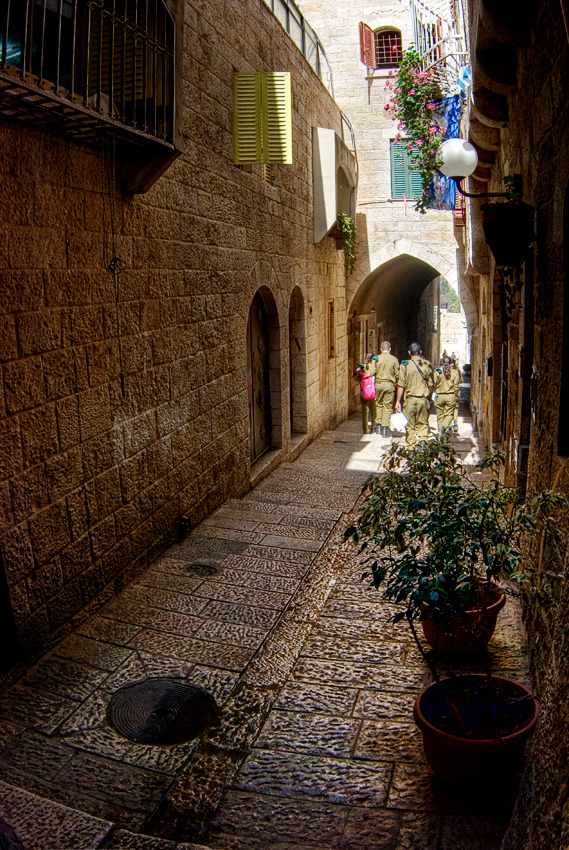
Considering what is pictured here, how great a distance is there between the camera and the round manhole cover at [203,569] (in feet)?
18.5

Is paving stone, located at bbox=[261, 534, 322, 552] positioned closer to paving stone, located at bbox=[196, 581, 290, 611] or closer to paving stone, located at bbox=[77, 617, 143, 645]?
paving stone, located at bbox=[196, 581, 290, 611]

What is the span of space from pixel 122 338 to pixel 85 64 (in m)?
1.76

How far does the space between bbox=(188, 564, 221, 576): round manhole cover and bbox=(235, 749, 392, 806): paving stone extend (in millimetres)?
2201

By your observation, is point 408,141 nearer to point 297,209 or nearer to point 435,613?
point 297,209

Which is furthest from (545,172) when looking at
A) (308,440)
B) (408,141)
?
(408,141)

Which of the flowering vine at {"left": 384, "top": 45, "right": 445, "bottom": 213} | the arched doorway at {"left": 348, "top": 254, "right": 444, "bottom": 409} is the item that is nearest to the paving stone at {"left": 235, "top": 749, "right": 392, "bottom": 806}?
the flowering vine at {"left": 384, "top": 45, "right": 445, "bottom": 213}

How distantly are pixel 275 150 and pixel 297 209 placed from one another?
2927 mm

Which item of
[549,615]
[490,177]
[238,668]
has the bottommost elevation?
[238,668]

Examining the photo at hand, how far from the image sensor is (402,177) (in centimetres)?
1591

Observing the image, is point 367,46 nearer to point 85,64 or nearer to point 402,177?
point 402,177

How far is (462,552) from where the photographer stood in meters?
3.23

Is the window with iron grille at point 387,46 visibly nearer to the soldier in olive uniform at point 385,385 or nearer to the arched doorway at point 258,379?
the soldier in olive uniform at point 385,385

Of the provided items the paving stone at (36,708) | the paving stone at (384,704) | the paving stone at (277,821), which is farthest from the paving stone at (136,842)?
the paving stone at (384,704)

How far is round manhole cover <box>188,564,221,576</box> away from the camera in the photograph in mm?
5629
